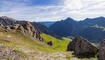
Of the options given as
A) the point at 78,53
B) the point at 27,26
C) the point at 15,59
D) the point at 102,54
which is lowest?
the point at 78,53

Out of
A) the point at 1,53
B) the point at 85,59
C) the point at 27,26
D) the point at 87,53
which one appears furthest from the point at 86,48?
the point at 27,26

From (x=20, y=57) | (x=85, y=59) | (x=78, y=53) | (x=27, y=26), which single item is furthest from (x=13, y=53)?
(x=27, y=26)

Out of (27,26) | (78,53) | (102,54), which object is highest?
(27,26)

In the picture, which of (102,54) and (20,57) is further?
(102,54)

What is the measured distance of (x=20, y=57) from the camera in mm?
29688

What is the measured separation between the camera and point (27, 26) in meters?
132

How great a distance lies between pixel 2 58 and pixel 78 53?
43.6 metres

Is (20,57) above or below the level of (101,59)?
above

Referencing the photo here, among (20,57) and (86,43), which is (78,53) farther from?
(20,57)

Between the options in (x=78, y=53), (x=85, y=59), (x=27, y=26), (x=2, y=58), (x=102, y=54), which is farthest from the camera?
(x=27, y=26)

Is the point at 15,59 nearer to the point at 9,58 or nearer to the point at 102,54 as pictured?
the point at 9,58

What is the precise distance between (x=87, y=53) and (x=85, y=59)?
9524 millimetres

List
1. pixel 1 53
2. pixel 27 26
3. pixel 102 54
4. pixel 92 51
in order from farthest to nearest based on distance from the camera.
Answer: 1. pixel 27 26
2. pixel 92 51
3. pixel 102 54
4. pixel 1 53

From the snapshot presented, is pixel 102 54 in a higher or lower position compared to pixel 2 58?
lower
